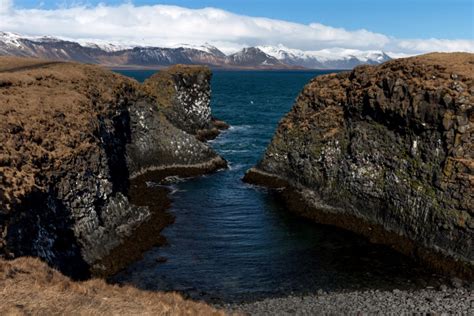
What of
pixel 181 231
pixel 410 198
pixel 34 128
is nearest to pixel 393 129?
pixel 410 198

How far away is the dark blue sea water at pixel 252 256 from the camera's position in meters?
34.1

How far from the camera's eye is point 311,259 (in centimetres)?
3878

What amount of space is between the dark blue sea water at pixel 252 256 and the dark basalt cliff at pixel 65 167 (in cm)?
448

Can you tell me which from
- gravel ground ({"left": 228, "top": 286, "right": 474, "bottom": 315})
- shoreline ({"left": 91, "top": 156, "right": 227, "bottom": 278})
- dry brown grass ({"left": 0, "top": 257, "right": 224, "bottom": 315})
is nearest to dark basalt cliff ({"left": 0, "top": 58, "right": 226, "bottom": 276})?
shoreline ({"left": 91, "top": 156, "right": 227, "bottom": 278})

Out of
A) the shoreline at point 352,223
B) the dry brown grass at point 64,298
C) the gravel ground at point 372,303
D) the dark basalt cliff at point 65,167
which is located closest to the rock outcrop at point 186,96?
the dark basalt cliff at point 65,167

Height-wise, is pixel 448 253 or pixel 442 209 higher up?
pixel 442 209

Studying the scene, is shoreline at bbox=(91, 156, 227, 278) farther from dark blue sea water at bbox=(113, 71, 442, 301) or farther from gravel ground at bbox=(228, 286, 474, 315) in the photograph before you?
gravel ground at bbox=(228, 286, 474, 315)

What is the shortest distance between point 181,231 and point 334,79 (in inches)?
1106

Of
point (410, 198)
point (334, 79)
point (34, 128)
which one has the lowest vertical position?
point (410, 198)

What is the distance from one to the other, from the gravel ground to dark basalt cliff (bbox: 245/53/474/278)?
4825 millimetres

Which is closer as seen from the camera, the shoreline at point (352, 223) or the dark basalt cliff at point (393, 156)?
the shoreline at point (352, 223)

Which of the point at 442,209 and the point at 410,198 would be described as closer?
the point at 442,209

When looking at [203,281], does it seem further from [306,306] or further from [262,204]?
[262,204]

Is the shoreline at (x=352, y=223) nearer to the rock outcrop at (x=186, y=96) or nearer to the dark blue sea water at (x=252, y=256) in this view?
the dark blue sea water at (x=252, y=256)
